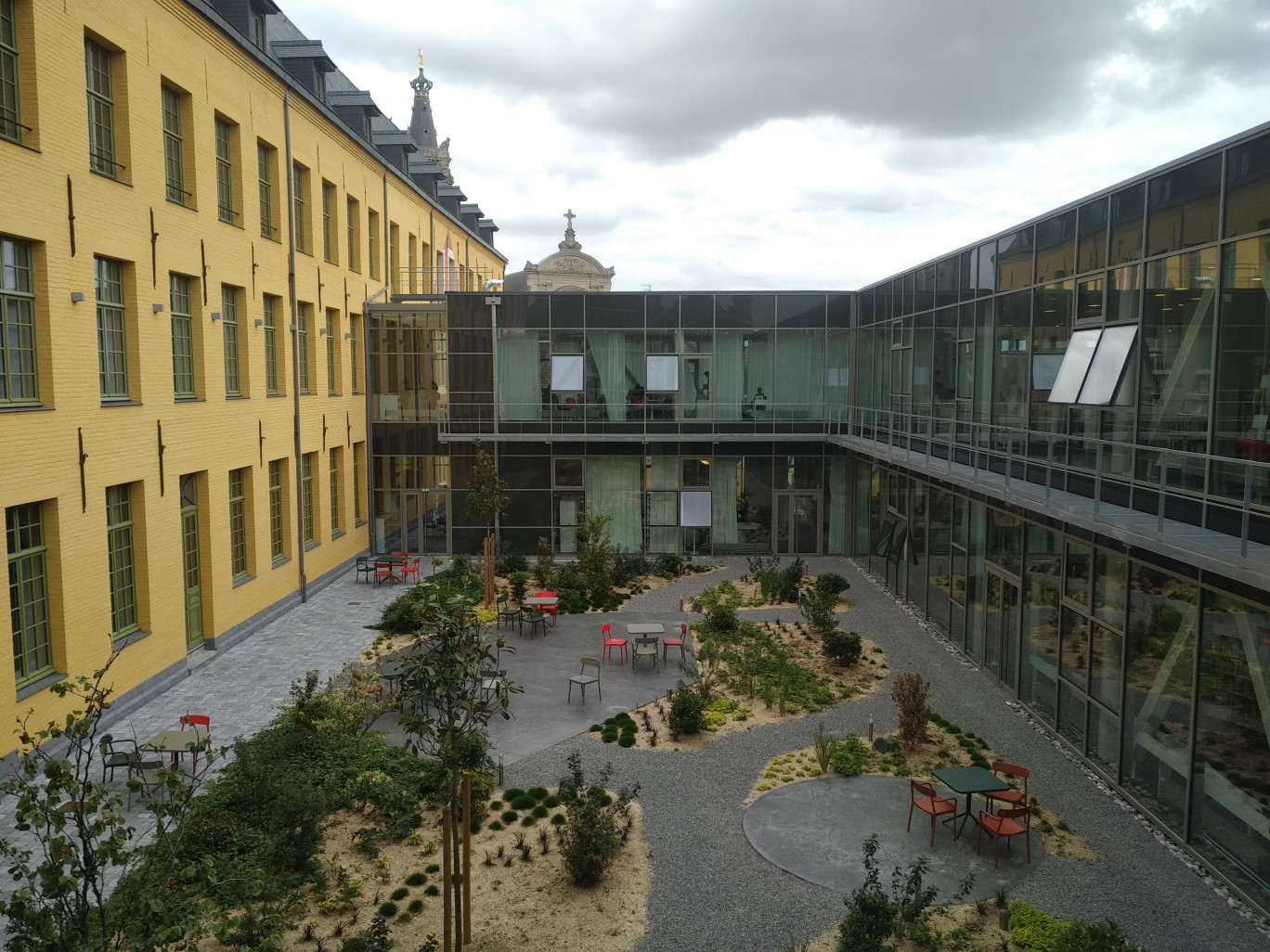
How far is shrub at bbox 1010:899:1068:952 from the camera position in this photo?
8.52 metres

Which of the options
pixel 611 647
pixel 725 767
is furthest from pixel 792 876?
pixel 611 647

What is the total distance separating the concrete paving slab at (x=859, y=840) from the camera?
9.86 m

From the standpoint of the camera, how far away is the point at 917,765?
12734 millimetres

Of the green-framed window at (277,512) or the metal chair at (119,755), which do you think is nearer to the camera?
the metal chair at (119,755)

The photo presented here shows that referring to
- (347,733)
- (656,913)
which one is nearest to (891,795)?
(656,913)

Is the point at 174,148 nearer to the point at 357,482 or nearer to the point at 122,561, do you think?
the point at 122,561

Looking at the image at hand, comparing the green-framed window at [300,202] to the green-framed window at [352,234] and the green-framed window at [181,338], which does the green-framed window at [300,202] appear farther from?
the green-framed window at [181,338]

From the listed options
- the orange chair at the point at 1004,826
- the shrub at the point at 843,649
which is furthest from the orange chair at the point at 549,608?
the orange chair at the point at 1004,826

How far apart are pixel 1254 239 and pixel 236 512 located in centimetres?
1779

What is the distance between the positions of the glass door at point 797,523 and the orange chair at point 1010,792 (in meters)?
15.5

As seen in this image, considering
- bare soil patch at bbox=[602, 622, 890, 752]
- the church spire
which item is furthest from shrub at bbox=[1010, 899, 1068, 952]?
the church spire

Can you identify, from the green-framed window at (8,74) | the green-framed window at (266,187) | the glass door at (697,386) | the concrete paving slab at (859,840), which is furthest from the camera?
the glass door at (697,386)

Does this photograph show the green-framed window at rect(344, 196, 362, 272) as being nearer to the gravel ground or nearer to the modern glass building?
the modern glass building

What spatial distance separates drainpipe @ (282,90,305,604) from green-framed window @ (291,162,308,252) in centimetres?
30
